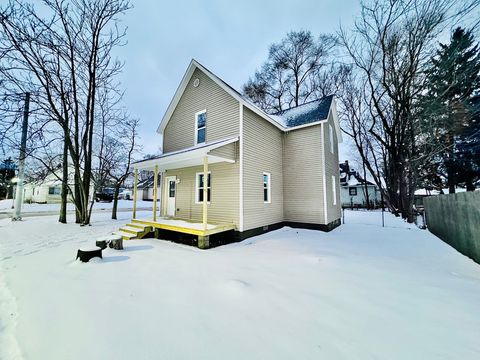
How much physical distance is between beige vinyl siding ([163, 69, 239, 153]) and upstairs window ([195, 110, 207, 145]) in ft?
0.62

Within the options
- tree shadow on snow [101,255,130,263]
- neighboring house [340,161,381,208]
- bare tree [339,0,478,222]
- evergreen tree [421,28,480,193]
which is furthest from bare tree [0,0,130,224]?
neighboring house [340,161,381,208]

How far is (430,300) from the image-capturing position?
3123mm

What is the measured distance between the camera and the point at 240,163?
24.8ft

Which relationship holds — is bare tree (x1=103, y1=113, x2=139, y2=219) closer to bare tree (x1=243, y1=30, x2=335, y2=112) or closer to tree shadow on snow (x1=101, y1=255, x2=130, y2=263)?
tree shadow on snow (x1=101, y1=255, x2=130, y2=263)

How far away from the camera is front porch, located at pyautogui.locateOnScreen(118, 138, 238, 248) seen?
6465 millimetres

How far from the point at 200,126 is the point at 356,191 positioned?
2569 cm

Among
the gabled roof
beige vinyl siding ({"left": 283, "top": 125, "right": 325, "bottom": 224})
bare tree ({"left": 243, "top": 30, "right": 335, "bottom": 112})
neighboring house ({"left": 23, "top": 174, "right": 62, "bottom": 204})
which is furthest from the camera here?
neighboring house ({"left": 23, "top": 174, "right": 62, "bottom": 204})

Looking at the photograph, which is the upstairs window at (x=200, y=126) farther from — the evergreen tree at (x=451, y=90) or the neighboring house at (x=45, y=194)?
the neighboring house at (x=45, y=194)

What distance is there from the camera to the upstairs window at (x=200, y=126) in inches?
366

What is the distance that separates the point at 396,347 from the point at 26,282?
5.91 meters

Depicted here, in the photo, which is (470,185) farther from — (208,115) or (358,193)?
(208,115)

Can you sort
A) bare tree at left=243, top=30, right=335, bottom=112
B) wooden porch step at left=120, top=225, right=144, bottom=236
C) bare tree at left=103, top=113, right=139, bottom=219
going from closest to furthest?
wooden porch step at left=120, top=225, right=144, bottom=236 → bare tree at left=103, top=113, right=139, bottom=219 → bare tree at left=243, top=30, right=335, bottom=112

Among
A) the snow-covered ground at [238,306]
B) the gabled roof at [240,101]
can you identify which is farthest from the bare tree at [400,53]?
the snow-covered ground at [238,306]

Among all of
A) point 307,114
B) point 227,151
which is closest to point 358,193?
point 307,114
